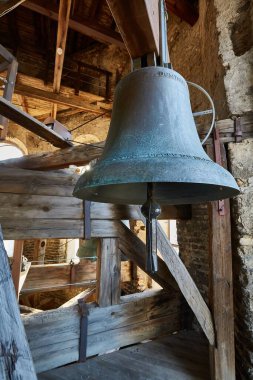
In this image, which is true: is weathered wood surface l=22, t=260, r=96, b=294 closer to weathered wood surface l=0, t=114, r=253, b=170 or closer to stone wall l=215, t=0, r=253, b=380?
weathered wood surface l=0, t=114, r=253, b=170

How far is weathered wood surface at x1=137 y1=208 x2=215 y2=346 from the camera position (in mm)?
1682

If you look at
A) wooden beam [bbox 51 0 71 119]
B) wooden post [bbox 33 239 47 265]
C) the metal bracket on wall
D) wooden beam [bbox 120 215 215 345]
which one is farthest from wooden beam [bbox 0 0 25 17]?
wooden post [bbox 33 239 47 265]

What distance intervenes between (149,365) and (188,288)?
0.71 meters

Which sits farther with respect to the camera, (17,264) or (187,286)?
(17,264)

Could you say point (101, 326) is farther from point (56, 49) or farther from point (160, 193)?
point (56, 49)

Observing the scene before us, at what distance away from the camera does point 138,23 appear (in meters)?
0.99

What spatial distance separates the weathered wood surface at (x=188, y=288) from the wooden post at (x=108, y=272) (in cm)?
49

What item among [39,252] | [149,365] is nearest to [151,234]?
[149,365]

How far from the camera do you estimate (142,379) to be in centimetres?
177

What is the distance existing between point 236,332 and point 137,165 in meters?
1.79

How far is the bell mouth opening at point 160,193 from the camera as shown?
1.21 metres

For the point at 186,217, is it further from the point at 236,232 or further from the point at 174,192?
the point at 174,192

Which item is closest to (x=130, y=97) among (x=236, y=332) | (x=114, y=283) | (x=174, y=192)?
(x=174, y=192)

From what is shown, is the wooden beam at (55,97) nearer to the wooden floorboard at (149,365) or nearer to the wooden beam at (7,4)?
the wooden beam at (7,4)
